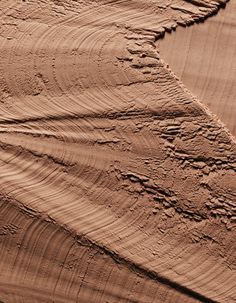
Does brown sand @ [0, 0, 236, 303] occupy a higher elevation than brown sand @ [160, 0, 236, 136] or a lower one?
lower

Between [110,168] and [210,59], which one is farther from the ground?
[210,59]

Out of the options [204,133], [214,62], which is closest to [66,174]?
[204,133]

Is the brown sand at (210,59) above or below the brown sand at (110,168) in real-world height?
above

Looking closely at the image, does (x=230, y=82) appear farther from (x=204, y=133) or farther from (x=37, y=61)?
(x=37, y=61)
